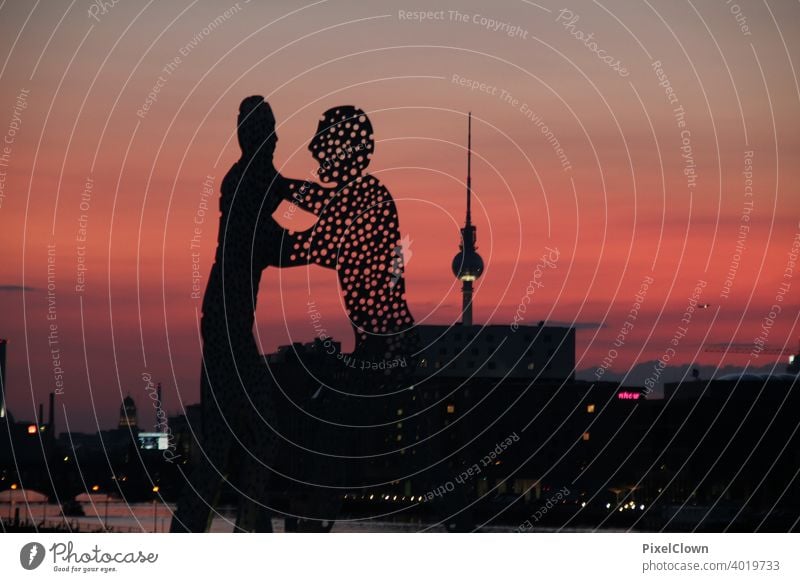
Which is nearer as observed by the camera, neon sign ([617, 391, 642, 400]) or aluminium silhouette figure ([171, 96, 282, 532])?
aluminium silhouette figure ([171, 96, 282, 532])

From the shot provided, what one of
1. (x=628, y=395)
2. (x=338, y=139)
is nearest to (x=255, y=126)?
(x=338, y=139)

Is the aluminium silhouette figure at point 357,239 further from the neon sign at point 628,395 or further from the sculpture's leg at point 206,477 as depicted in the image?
the neon sign at point 628,395

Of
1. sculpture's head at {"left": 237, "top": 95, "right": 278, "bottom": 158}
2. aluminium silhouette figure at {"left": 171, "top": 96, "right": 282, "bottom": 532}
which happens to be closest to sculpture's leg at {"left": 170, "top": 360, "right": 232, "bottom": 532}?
aluminium silhouette figure at {"left": 171, "top": 96, "right": 282, "bottom": 532}
